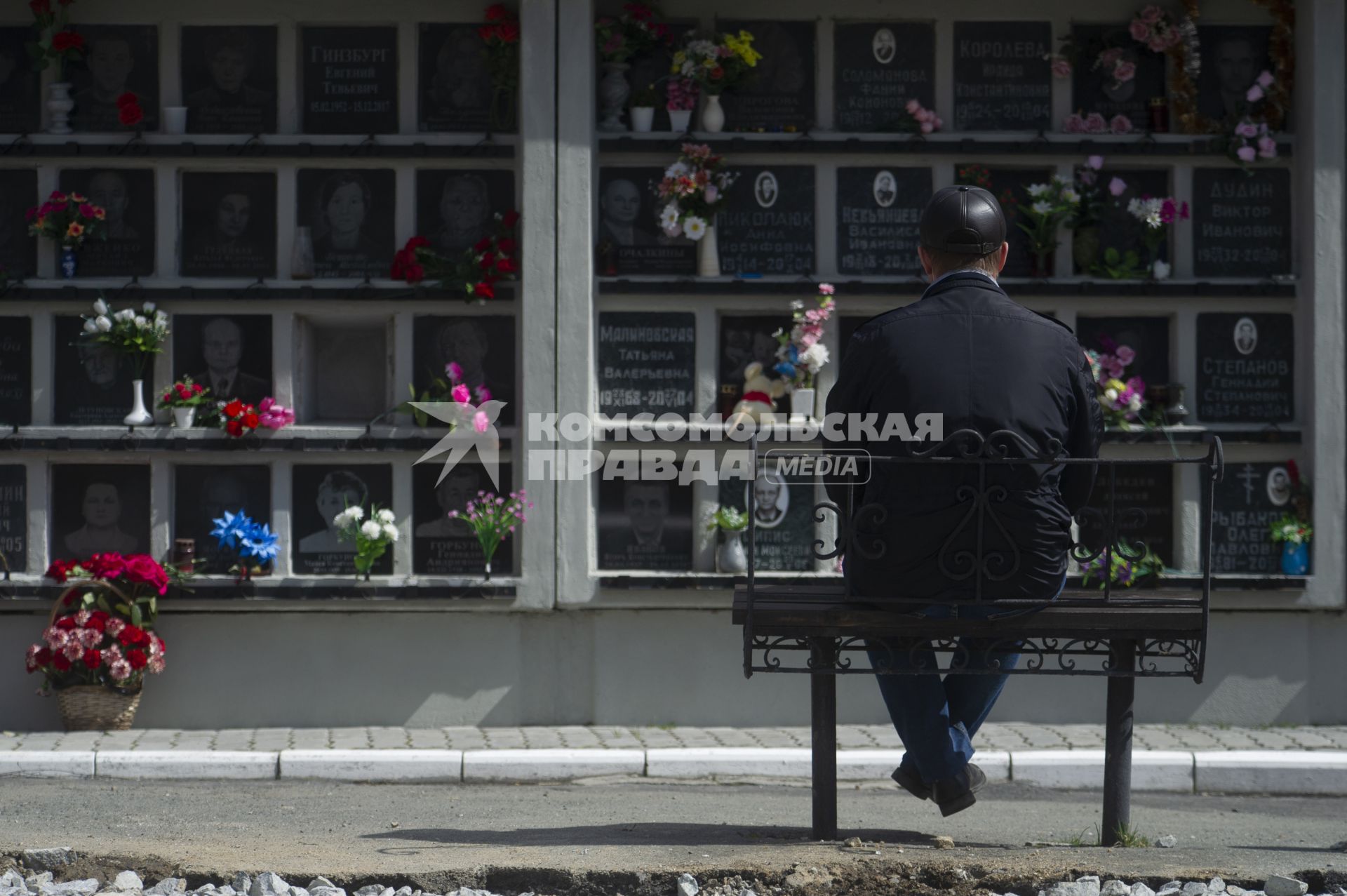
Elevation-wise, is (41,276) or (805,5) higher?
(805,5)

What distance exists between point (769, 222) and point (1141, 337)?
6.11ft

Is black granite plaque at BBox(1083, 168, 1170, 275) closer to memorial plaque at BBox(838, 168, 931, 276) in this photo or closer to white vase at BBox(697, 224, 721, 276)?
memorial plaque at BBox(838, 168, 931, 276)

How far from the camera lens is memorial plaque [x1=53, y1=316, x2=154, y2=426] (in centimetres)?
675

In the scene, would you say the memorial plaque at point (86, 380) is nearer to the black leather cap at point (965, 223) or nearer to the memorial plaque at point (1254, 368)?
the black leather cap at point (965, 223)

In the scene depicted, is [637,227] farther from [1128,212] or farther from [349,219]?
[1128,212]

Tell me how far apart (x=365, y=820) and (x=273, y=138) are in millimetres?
3350

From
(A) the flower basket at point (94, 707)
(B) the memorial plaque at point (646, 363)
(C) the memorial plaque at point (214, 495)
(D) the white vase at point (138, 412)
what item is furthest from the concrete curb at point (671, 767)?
(B) the memorial plaque at point (646, 363)

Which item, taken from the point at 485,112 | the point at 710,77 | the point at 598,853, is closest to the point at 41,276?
the point at 485,112

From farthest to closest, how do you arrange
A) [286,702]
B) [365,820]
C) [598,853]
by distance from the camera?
[286,702], [365,820], [598,853]

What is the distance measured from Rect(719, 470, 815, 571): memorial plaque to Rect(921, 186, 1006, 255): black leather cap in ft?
9.53

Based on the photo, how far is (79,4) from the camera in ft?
22.2

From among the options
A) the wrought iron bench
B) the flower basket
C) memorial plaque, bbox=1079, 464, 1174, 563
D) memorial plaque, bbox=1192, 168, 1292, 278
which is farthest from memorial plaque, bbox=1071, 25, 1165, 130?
the flower basket

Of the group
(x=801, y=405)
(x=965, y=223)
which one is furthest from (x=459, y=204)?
(x=965, y=223)

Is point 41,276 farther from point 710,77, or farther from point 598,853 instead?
point 598,853
